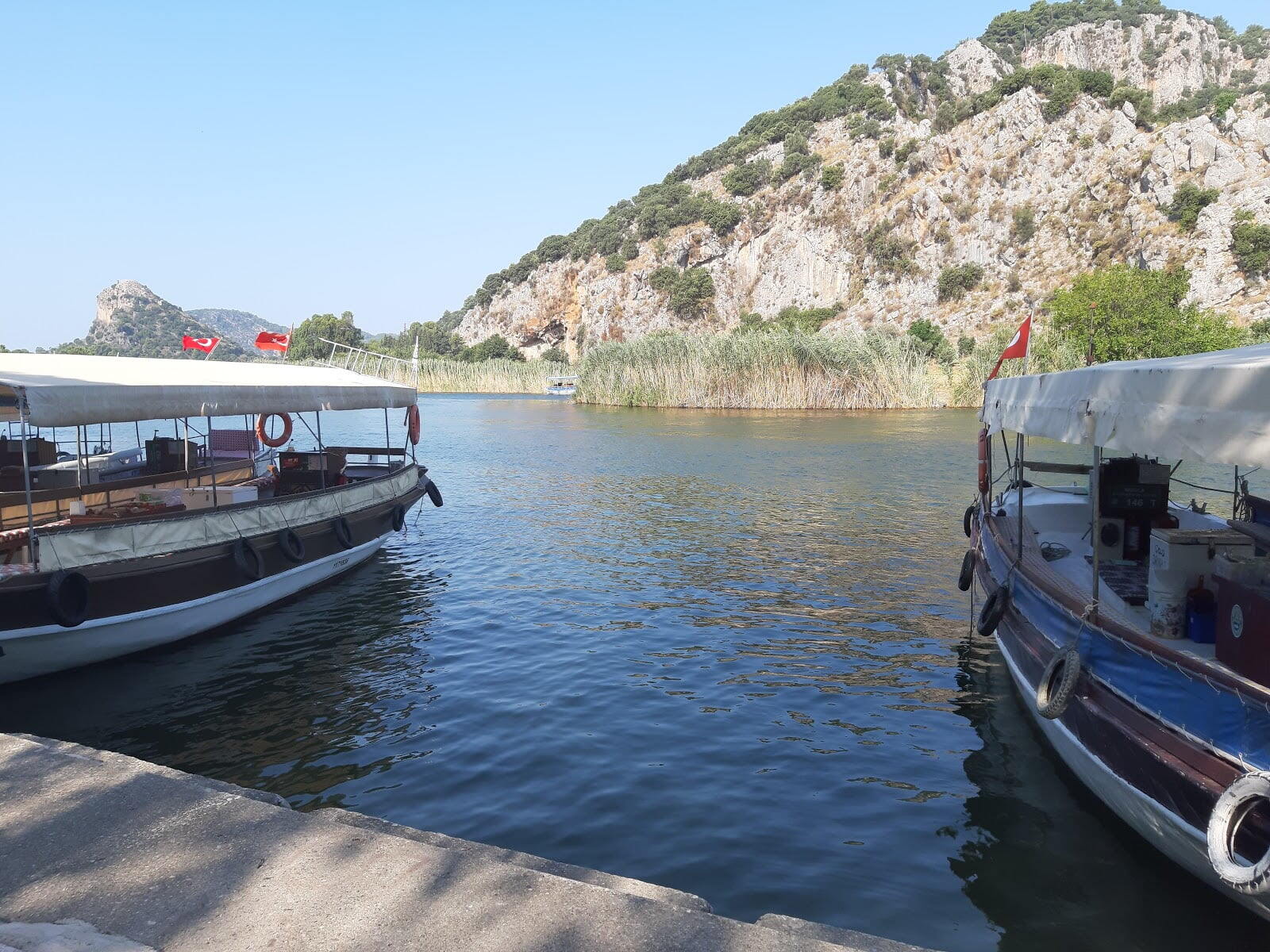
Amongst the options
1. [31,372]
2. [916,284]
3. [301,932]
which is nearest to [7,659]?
[31,372]

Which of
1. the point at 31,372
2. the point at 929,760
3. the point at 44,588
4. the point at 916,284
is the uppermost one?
the point at 916,284

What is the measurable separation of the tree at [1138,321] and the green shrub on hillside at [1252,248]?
695 inches

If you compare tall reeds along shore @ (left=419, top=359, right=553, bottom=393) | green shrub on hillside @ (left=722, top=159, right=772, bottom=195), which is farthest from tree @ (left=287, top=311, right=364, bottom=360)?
green shrub on hillside @ (left=722, top=159, right=772, bottom=195)

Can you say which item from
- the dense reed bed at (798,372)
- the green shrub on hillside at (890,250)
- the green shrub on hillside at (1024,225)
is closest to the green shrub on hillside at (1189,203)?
the green shrub on hillside at (1024,225)

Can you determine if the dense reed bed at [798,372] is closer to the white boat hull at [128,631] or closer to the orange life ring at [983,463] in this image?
the orange life ring at [983,463]

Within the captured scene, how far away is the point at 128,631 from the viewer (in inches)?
400

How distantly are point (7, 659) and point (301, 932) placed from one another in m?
7.30

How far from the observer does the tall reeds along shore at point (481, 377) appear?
293ft

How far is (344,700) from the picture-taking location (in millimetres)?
9586

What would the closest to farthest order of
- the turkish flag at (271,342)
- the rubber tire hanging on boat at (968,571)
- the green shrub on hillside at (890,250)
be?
the rubber tire hanging on boat at (968,571) < the turkish flag at (271,342) < the green shrub on hillside at (890,250)

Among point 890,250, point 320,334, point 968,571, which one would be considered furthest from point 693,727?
point 320,334

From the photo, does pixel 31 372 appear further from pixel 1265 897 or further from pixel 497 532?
pixel 1265 897

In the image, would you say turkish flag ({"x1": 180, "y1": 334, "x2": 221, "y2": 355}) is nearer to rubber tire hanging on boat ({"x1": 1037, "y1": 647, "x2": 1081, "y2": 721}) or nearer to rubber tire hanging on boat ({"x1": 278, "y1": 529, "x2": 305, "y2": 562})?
rubber tire hanging on boat ({"x1": 278, "y1": 529, "x2": 305, "y2": 562})

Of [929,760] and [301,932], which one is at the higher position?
[301,932]
